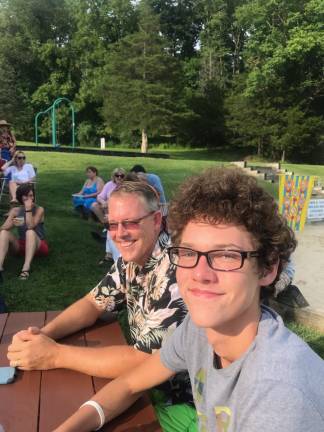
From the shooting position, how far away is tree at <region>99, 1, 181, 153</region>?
3350 centimetres

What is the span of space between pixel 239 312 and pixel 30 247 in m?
4.72

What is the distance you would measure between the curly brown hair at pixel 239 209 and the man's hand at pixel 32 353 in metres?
0.90

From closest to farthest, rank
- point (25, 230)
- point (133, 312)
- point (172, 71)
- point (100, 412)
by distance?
point (100, 412) → point (133, 312) → point (25, 230) → point (172, 71)

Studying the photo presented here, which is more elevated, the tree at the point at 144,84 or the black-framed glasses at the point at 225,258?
the tree at the point at 144,84

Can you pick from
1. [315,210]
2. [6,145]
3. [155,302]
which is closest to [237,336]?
[155,302]

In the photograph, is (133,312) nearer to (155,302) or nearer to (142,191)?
(155,302)

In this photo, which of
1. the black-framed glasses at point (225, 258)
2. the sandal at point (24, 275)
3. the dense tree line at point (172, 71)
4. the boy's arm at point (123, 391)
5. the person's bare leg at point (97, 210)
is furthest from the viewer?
the dense tree line at point (172, 71)

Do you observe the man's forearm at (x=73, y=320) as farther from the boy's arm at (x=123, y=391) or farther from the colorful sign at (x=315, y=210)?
the colorful sign at (x=315, y=210)

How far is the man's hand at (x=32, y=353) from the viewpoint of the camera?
1953 millimetres

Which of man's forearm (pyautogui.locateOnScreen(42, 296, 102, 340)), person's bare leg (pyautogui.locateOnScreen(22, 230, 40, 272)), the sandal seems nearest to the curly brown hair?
man's forearm (pyautogui.locateOnScreen(42, 296, 102, 340))

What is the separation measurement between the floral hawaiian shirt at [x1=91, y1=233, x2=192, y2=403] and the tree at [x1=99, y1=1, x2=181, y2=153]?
3188 centimetres

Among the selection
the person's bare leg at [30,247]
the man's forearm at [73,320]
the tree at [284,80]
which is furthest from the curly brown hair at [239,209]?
the tree at [284,80]

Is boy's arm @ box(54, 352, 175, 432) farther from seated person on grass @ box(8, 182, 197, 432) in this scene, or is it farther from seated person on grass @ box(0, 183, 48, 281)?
seated person on grass @ box(0, 183, 48, 281)

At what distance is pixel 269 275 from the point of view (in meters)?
1.36
